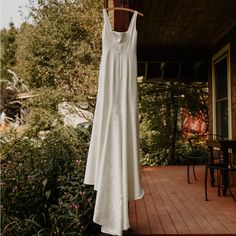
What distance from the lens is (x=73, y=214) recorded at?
333cm

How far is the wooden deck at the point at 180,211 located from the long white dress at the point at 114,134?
1.97 feet

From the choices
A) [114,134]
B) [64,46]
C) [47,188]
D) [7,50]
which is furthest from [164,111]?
[7,50]

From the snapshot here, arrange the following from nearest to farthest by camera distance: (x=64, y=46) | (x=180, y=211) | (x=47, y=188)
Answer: (x=47, y=188), (x=180, y=211), (x=64, y=46)

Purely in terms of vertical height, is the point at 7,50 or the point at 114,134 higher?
the point at 7,50

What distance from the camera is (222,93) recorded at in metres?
6.79

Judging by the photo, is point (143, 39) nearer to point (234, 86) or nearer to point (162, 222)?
point (234, 86)

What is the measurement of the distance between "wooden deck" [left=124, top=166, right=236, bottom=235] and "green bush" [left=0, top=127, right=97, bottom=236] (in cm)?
57

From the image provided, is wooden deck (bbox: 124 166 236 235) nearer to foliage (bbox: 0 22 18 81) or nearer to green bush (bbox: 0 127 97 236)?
green bush (bbox: 0 127 97 236)

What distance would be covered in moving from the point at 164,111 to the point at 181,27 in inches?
166

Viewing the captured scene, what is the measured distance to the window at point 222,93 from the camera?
6.29 meters

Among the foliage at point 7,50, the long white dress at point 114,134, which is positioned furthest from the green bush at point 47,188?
the foliage at point 7,50

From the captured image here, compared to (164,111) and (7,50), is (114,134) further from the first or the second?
(7,50)

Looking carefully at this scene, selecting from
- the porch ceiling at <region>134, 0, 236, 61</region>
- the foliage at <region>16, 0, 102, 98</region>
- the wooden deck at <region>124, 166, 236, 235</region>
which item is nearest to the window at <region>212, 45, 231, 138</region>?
the porch ceiling at <region>134, 0, 236, 61</region>

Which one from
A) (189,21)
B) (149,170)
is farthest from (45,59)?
(189,21)
